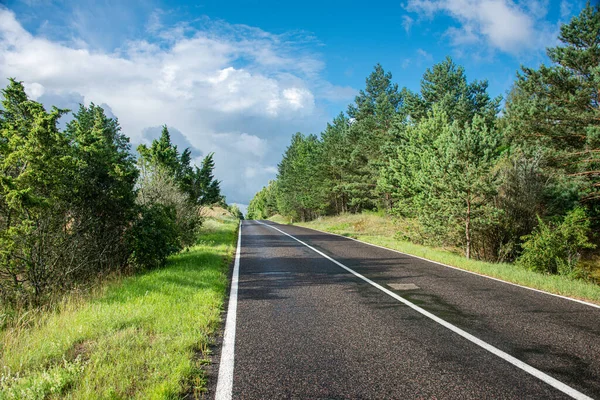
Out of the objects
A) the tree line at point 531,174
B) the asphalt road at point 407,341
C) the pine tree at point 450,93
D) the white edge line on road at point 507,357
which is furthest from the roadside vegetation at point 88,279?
the pine tree at point 450,93

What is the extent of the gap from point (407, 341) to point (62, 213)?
8.71 meters

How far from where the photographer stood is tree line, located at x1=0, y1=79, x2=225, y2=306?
24.1ft

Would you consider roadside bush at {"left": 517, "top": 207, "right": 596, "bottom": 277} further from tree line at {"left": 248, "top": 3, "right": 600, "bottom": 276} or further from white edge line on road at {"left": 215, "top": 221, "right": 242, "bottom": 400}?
white edge line on road at {"left": 215, "top": 221, "right": 242, "bottom": 400}

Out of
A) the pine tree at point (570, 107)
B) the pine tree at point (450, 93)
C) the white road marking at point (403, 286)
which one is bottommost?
the white road marking at point (403, 286)

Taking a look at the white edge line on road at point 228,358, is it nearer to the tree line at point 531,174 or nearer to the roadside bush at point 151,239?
the roadside bush at point 151,239

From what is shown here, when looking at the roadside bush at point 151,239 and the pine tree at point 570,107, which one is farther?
the pine tree at point 570,107

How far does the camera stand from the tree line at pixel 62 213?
7.36 metres

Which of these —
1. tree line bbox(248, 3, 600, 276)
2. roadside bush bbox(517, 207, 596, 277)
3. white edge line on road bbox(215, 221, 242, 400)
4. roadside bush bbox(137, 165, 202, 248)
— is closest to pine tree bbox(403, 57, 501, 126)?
tree line bbox(248, 3, 600, 276)

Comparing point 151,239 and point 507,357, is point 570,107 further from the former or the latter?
point 151,239

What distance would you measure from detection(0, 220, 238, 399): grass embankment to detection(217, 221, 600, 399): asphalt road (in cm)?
54

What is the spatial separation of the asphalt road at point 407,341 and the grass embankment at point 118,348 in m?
0.54

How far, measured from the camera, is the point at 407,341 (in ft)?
14.5

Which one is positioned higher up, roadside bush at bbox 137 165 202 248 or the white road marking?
roadside bush at bbox 137 165 202 248

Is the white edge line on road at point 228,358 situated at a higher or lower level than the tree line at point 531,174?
lower
